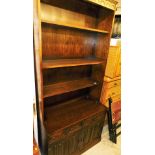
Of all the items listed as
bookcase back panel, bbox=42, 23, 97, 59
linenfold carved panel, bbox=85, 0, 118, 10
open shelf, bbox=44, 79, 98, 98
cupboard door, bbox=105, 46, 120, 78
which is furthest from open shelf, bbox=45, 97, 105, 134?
linenfold carved panel, bbox=85, 0, 118, 10

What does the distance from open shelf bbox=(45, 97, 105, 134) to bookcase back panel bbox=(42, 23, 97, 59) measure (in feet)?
2.30

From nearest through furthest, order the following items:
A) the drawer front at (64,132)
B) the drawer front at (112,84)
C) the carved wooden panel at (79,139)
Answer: the drawer front at (64,132), the carved wooden panel at (79,139), the drawer front at (112,84)

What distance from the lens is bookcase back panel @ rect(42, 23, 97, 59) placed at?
160 cm

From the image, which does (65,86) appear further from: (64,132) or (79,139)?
(79,139)

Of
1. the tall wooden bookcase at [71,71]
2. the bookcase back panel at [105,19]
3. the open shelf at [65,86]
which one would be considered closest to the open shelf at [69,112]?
the tall wooden bookcase at [71,71]

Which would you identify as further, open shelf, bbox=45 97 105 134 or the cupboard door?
the cupboard door

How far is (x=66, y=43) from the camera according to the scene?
5.88 ft

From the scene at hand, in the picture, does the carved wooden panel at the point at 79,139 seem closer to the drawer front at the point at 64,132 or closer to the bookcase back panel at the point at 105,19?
the drawer front at the point at 64,132

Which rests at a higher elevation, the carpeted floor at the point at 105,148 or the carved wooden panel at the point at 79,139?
the carved wooden panel at the point at 79,139

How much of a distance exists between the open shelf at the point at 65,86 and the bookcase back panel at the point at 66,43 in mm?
366

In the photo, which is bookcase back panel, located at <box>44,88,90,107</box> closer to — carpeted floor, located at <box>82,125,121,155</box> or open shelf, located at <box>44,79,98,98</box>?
open shelf, located at <box>44,79,98,98</box>

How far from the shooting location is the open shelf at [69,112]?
1.60 metres

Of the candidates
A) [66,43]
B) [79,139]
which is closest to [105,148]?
[79,139]
